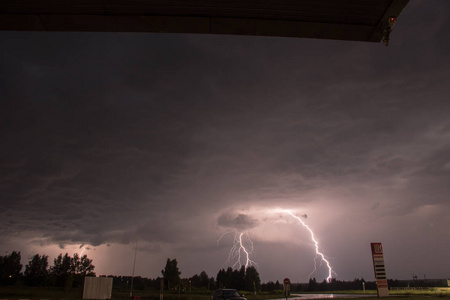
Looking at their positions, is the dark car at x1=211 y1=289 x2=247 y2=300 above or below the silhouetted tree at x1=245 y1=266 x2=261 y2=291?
above

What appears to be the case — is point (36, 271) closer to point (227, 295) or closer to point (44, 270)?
point (44, 270)

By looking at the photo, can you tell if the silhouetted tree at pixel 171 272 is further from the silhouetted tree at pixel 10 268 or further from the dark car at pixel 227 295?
the dark car at pixel 227 295

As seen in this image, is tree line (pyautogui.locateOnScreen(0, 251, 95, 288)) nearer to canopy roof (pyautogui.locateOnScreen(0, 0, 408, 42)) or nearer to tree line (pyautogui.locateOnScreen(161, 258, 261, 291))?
tree line (pyautogui.locateOnScreen(161, 258, 261, 291))

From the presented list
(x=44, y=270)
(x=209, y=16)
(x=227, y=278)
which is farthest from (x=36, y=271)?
(x=209, y=16)

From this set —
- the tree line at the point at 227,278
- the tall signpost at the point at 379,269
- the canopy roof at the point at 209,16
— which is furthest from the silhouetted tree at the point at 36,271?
the canopy roof at the point at 209,16

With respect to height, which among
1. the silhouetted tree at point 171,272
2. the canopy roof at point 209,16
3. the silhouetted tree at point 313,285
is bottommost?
the silhouetted tree at point 313,285

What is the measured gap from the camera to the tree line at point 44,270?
362 ft

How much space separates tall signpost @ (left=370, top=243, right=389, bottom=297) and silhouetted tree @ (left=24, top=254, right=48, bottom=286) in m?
117

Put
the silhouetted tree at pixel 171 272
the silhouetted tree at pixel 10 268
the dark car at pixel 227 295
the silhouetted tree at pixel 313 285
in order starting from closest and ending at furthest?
the dark car at pixel 227 295 → the silhouetted tree at pixel 171 272 → the silhouetted tree at pixel 10 268 → the silhouetted tree at pixel 313 285

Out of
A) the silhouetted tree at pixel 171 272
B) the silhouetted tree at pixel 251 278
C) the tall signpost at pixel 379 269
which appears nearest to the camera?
the tall signpost at pixel 379 269

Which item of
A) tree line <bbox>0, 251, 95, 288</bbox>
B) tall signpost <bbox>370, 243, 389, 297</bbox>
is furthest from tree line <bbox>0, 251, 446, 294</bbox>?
tall signpost <bbox>370, 243, 389, 297</bbox>

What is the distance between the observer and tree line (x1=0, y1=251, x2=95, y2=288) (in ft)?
362

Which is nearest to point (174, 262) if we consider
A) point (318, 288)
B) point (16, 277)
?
point (16, 277)

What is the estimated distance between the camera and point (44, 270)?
120438 mm
